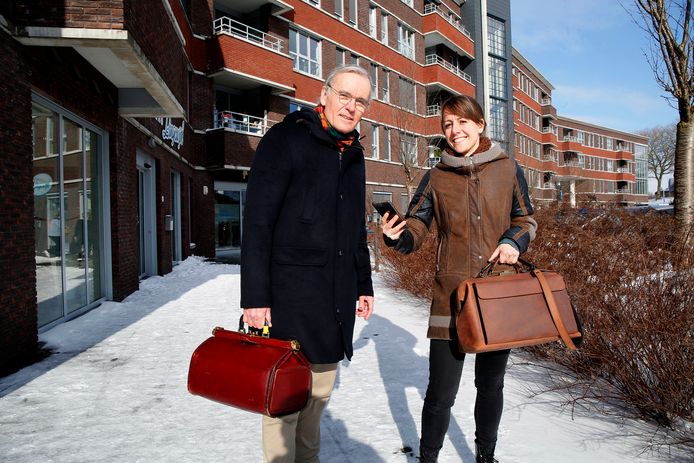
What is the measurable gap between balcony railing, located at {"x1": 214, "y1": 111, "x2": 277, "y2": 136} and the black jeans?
52.4 feet

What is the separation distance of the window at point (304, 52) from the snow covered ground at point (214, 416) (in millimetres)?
17573

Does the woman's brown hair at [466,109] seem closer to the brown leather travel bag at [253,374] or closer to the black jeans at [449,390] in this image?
the black jeans at [449,390]

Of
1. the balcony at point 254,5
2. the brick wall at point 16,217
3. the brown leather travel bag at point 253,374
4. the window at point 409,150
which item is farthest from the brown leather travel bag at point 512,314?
the balcony at point 254,5

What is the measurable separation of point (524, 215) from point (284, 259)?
4.43 feet

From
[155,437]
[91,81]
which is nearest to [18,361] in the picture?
[155,437]

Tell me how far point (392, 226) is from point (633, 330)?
2.07 metres

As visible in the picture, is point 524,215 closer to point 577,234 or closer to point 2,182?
point 577,234

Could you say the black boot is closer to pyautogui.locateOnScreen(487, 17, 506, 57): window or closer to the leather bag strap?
the leather bag strap

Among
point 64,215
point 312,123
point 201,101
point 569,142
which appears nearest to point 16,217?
point 64,215

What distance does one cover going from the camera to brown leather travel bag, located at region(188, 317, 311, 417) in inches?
72.5

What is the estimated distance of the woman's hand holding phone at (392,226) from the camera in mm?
2467

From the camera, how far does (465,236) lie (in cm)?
252

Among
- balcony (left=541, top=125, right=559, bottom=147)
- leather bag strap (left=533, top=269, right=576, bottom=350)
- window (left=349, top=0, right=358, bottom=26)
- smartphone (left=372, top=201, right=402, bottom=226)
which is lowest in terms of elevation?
leather bag strap (left=533, top=269, right=576, bottom=350)

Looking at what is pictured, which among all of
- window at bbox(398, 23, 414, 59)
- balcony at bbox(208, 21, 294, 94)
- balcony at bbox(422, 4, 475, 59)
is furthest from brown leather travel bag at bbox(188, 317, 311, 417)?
balcony at bbox(422, 4, 475, 59)
